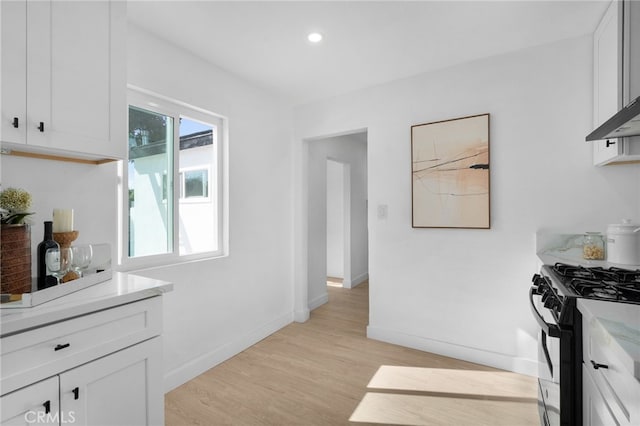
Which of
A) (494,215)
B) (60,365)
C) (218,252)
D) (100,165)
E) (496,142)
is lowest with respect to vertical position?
(60,365)

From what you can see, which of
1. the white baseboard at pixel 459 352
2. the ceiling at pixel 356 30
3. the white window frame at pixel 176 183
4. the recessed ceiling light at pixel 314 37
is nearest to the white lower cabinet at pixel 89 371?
the white window frame at pixel 176 183

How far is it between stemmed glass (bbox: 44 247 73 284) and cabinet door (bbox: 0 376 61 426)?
0.47m

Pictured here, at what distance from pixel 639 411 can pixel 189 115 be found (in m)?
2.87

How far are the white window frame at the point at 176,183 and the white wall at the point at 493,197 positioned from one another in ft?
4.52

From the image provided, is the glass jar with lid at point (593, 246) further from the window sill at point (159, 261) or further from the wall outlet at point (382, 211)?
the window sill at point (159, 261)

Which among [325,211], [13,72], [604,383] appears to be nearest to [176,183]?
[13,72]

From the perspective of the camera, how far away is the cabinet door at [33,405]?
0.92 m

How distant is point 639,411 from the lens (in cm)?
70

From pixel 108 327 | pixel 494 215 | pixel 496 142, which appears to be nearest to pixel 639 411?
pixel 108 327

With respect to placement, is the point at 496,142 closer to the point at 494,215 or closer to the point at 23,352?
the point at 494,215

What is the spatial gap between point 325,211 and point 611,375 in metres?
3.49

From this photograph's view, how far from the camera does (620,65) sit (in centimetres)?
175

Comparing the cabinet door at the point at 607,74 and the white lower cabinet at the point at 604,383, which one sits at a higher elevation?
the cabinet door at the point at 607,74
